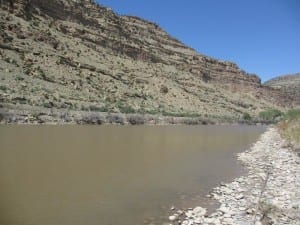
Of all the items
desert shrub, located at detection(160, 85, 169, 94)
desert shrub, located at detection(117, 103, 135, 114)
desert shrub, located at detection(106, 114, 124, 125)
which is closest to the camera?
desert shrub, located at detection(106, 114, 124, 125)

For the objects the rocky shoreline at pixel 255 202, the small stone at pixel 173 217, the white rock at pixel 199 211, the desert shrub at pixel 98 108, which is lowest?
the small stone at pixel 173 217

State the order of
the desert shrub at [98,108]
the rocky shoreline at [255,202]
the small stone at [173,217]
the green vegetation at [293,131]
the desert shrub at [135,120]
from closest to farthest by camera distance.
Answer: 1. the rocky shoreline at [255,202]
2. the small stone at [173,217]
3. the green vegetation at [293,131]
4. the desert shrub at [135,120]
5. the desert shrub at [98,108]

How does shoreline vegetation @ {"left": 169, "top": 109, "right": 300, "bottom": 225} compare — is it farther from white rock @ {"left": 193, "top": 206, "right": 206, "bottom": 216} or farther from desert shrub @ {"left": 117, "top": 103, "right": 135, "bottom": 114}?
desert shrub @ {"left": 117, "top": 103, "right": 135, "bottom": 114}

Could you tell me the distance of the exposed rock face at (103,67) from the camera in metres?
58.9

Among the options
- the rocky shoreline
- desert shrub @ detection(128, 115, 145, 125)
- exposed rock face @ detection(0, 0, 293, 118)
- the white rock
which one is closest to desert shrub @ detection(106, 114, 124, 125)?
desert shrub @ detection(128, 115, 145, 125)

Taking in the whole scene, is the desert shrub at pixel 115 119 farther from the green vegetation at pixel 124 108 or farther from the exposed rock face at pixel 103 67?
the green vegetation at pixel 124 108

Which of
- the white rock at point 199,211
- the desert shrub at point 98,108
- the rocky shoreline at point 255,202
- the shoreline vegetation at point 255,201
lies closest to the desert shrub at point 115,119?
the desert shrub at point 98,108

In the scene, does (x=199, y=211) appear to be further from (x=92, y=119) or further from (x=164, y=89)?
(x=164, y=89)

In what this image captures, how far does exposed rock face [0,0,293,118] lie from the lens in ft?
193

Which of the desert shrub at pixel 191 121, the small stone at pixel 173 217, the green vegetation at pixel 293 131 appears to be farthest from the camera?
the desert shrub at pixel 191 121

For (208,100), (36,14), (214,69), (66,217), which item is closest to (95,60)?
(36,14)

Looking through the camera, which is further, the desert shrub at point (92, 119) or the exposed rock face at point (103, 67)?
the exposed rock face at point (103, 67)

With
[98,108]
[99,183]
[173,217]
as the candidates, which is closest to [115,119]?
[98,108]

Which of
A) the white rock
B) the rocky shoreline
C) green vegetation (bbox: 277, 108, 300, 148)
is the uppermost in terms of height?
green vegetation (bbox: 277, 108, 300, 148)
